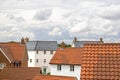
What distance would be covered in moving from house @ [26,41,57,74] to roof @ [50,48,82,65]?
3282 centimetres

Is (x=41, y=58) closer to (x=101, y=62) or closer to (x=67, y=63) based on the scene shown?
(x=67, y=63)

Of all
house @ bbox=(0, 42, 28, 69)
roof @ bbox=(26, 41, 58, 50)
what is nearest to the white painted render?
roof @ bbox=(26, 41, 58, 50)

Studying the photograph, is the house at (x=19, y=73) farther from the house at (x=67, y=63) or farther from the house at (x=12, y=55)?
the house at (x=12, y=55)

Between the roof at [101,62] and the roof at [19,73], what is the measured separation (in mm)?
27310

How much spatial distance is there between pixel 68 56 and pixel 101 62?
141 ft

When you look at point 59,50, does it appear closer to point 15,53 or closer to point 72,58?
point 72,58

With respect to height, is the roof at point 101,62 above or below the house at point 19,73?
above

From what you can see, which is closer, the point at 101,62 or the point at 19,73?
the point at 101,62

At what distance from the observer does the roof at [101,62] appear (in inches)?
621

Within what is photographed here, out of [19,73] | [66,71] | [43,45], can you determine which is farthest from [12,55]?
[43,45]

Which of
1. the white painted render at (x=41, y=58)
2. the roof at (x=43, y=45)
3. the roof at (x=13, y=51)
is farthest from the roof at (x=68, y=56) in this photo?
the white painted render at (x=41, y=58)

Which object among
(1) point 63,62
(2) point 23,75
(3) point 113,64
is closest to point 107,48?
(3) point 113,64

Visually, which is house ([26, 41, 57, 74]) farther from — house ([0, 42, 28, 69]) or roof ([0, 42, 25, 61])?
roof ([0, 42, 25, 61])

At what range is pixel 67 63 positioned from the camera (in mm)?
57406
